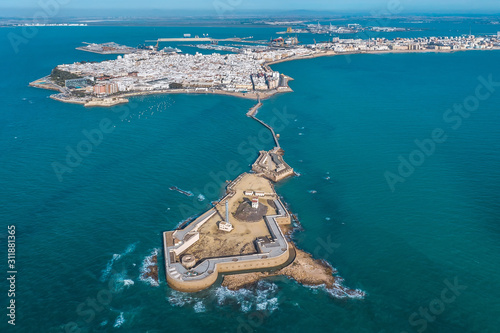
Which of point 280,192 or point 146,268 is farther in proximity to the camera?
point 280,192

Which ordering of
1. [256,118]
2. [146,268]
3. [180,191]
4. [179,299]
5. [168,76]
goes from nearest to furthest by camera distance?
1. [179,299]
2. [146,268]
3. [180,191]
4. [256,118]
5. [168,76]

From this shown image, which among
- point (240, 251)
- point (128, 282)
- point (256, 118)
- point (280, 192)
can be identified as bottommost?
point (280, 192)

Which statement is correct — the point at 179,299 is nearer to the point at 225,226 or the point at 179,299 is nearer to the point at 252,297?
the point at 252,297

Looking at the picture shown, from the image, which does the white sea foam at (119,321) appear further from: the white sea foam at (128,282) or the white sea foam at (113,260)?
the white sea foam at (113,260)

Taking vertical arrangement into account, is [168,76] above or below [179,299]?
above

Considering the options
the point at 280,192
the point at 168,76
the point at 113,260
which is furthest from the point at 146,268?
the point at 168,76

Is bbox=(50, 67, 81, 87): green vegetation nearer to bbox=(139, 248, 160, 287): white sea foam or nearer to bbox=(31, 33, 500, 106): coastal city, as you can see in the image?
bbox=(31, 33, 500, 106): coastal city
